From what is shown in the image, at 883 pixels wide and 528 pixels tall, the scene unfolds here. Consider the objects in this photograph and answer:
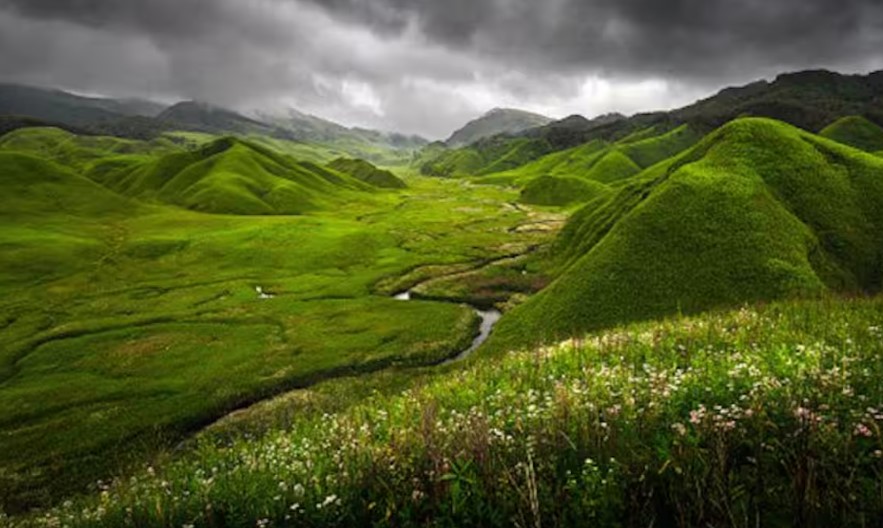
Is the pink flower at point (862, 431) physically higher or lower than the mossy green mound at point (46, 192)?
higher

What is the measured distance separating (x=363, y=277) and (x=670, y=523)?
256ft

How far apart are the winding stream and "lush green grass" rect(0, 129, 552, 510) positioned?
1235mm

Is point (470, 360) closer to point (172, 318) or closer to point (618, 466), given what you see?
point (618, 466)

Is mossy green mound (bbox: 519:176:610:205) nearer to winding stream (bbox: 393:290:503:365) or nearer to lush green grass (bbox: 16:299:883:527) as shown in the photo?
winding stream (bbox: 393:290:503:365)

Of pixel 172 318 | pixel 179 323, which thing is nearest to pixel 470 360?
pixel 179 323

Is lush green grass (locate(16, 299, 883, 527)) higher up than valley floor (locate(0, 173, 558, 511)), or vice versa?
lush green grass (locate(16, 299, 883, 527))

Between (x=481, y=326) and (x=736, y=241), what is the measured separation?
1061 inches

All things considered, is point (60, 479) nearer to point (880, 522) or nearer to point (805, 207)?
point (880, 522)

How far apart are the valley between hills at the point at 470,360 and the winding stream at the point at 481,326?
1.34 ft

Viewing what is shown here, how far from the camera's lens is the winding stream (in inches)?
1961

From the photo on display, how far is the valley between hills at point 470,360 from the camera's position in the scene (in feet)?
25.7

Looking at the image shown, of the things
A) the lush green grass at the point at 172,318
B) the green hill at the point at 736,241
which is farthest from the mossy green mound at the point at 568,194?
the green hill at the point at 736,241

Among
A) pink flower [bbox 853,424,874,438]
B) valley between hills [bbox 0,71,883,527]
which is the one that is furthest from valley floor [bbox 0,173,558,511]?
pink flower [bbox 853,424,874,438]

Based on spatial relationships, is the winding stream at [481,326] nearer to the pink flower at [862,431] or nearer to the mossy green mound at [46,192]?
the pink flower at [862,431]
